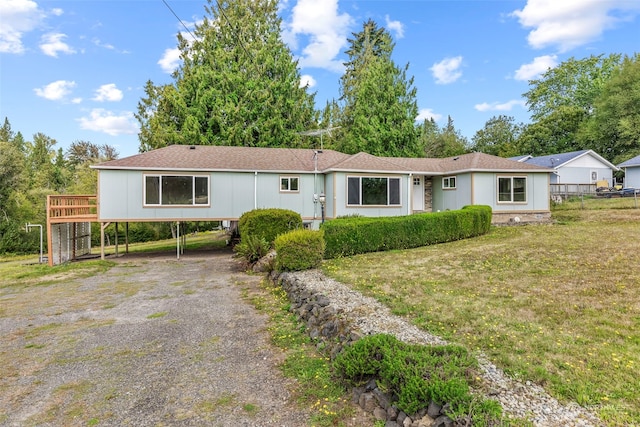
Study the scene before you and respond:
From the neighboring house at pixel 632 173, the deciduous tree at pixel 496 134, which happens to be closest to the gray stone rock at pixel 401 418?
the neighboring house at pixel 632 173

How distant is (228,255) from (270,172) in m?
3.91

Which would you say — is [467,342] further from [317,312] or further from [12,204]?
[12,204]

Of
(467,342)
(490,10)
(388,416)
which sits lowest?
(388,416)

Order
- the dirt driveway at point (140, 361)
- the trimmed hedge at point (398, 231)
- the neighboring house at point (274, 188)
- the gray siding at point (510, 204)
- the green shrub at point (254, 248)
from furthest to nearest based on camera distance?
the gray siding at point (510, 204)
the neighboring house at point (274, 188)
the green shrub at point (254, 248)
the trimmed hedge at point (398, 231)
the dirt driveway at point (140, 361)

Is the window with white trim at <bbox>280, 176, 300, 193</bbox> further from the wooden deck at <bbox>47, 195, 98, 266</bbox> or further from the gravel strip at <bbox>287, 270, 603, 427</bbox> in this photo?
the gravel strip at <bbox>287, 270, 603, 427</bbox>

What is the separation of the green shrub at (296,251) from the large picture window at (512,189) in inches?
439

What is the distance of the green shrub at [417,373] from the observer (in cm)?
270

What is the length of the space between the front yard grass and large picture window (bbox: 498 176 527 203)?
4.68 m

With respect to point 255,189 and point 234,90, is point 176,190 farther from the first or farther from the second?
point 234,90

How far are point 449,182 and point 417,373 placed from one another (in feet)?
50.5

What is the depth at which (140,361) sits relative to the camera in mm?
4605

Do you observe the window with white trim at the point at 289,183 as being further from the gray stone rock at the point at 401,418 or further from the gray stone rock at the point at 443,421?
the gray stone rock at the point at 443,421

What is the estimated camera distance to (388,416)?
312 centimetres

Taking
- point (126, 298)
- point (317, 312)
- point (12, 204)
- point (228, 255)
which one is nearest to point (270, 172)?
point (228, 255)
